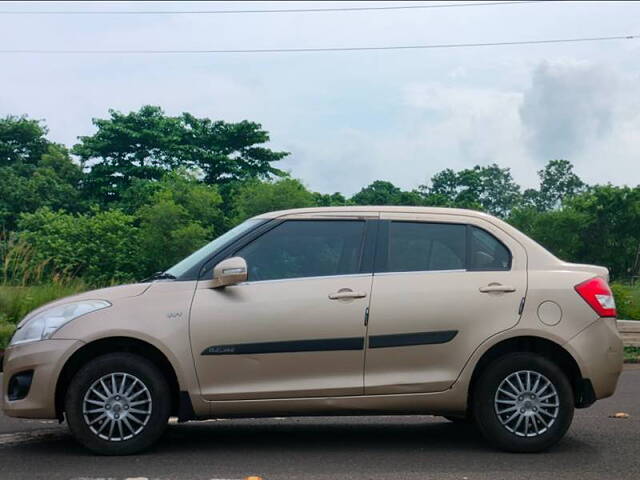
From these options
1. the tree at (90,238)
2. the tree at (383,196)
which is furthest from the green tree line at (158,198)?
the tree at (383,196)

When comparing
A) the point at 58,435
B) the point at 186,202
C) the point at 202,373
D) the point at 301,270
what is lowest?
the point at 58,435

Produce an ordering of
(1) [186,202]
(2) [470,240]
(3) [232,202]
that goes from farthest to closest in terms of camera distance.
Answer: (3) [232,202] → (1) [186,202] → (2) [470,240]

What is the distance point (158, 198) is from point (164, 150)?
8.16 metres

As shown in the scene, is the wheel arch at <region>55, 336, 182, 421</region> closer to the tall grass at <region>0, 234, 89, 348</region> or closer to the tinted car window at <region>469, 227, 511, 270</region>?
the tinted car window at <region>469, 227, 511, 270</region>

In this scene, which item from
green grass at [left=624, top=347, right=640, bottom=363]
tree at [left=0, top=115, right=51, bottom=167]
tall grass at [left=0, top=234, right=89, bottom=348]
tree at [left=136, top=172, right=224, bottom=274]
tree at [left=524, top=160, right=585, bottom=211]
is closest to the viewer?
green grass at [left=624, top=347, right=640, bottom=363]

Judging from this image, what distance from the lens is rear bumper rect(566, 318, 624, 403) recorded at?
23.7 ft

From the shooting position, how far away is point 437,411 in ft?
23.8

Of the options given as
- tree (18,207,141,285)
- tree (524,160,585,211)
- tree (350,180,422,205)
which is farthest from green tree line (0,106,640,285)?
tree (524,160,585,211)

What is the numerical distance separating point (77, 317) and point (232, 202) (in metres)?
83.2

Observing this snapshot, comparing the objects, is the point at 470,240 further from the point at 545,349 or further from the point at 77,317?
the point at 77,317

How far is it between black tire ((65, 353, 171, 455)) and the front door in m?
0.34

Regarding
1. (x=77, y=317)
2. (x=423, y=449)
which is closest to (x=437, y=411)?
(x=423, y=449)

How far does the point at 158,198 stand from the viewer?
82938 millimetres

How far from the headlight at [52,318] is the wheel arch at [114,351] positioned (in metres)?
0.23
